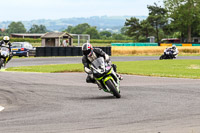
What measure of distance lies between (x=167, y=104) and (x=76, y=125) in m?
2.97

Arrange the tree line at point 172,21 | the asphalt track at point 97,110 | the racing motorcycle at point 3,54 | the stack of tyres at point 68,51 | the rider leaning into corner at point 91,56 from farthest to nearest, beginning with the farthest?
the tree line at point 172,21 < the stack of tyres at point 68,51 < the racing motorcycle at point 3,54 < the rider leaning into corner at point 91,56 < the asphalt track at point 97,110

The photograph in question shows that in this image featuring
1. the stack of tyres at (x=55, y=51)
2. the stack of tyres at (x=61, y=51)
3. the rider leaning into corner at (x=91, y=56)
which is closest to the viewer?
the rider leaning into corner at (x=91, y=56)

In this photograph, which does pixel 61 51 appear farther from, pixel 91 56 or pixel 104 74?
pixel 104 74

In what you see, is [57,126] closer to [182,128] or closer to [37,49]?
[182,128]

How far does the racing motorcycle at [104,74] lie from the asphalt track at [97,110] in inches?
11.4

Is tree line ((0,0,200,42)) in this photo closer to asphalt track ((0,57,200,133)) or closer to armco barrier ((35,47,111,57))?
armco barrier ((35,47,111,57))

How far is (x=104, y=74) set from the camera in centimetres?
1046

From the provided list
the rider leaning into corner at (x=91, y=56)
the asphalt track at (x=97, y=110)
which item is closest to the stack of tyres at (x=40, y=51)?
the asphalt track at (x=97, y=110)

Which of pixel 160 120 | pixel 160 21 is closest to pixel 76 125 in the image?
pixel 160 120

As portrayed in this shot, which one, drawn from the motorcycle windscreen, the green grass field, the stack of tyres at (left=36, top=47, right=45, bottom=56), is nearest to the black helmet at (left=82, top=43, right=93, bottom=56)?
the motorcycle windscreen

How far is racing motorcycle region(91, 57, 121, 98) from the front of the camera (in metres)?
10.4

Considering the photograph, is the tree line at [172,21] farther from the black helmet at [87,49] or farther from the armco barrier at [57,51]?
the black helmet at [87,49]

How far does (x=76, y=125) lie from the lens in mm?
6773

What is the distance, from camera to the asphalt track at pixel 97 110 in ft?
21.5
